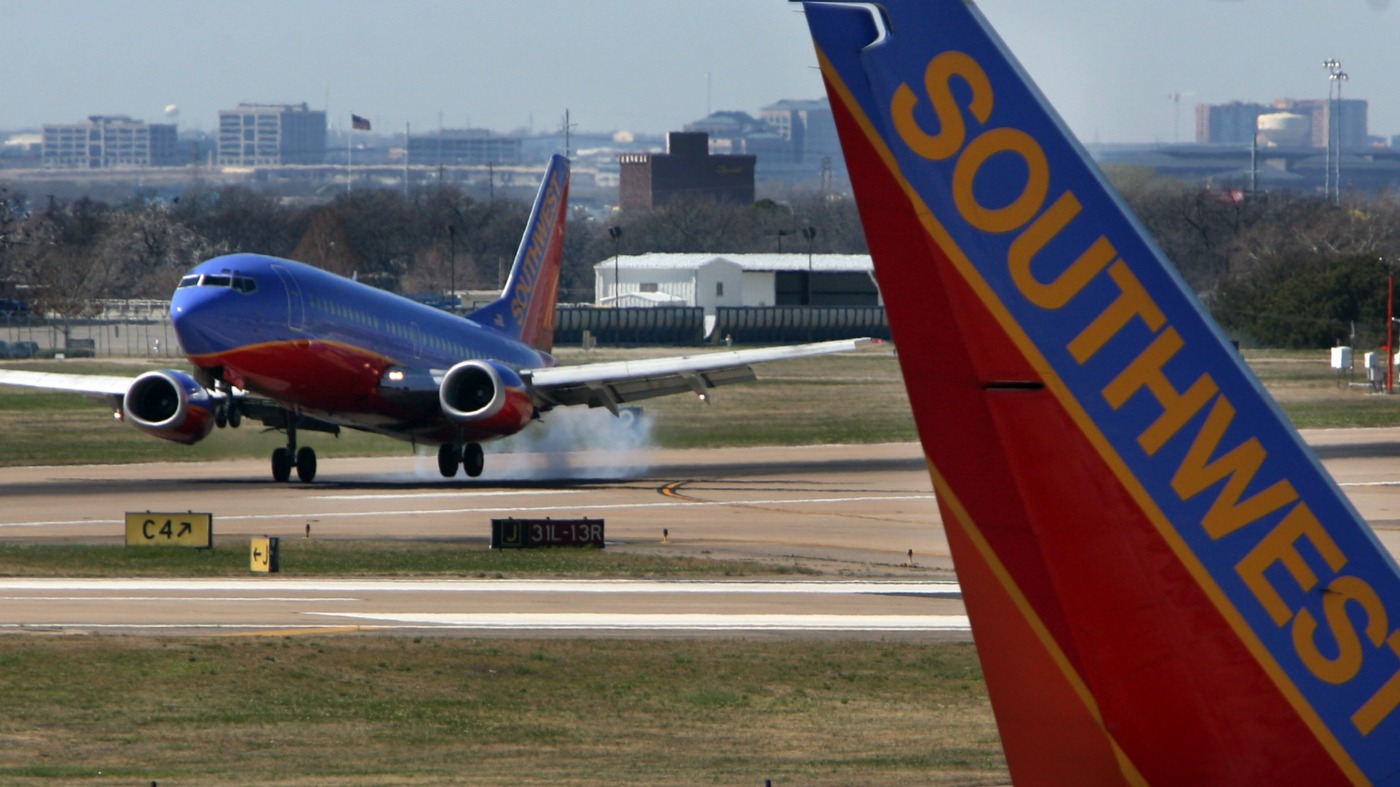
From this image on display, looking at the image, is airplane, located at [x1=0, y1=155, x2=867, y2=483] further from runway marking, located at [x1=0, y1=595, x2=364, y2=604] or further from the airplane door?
runway marking, located at [x1=0, y1=595, x2=364, y2=604]

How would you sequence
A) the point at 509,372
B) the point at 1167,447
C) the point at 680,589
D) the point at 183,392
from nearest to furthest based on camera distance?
1. the point at 1167,447
2. the point at 680,589
3. the point at 183,392
4. the point at 509,372

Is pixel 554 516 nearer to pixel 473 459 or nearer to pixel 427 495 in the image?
pixel 427 495

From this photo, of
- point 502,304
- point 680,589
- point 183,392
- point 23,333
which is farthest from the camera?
point 23,333

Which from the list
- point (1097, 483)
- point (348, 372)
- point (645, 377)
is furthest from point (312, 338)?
point (1097, 483)

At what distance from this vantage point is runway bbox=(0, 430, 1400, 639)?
943 inches

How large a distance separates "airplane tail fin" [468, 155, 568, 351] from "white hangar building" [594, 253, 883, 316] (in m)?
62.2

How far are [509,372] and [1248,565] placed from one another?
37816mm

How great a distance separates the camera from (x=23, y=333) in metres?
106

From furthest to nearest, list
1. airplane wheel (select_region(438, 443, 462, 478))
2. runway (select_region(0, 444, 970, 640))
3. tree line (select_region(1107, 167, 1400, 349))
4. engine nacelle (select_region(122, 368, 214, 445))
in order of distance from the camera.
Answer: tree line (select_region(1107, 167, 1400, 349)) < airplane wheel (select_region(438, 443, 462, 478)) < engine nacelle (select_region(122, 368, 214, 445)) < runway (select_region(0, 444, 970, 640))

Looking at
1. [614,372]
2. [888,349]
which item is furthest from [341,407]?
[888,349]

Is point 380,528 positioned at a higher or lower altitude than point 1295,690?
lower

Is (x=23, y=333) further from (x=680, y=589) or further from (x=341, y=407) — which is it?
(x=680, y=589)

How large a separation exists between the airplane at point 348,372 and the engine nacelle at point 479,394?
33mm

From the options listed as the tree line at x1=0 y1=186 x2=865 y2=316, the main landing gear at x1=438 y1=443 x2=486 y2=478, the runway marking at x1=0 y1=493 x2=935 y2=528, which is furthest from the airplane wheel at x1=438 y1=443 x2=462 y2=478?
the tree line at x1=0 y1=186 x2=865 y2=316
